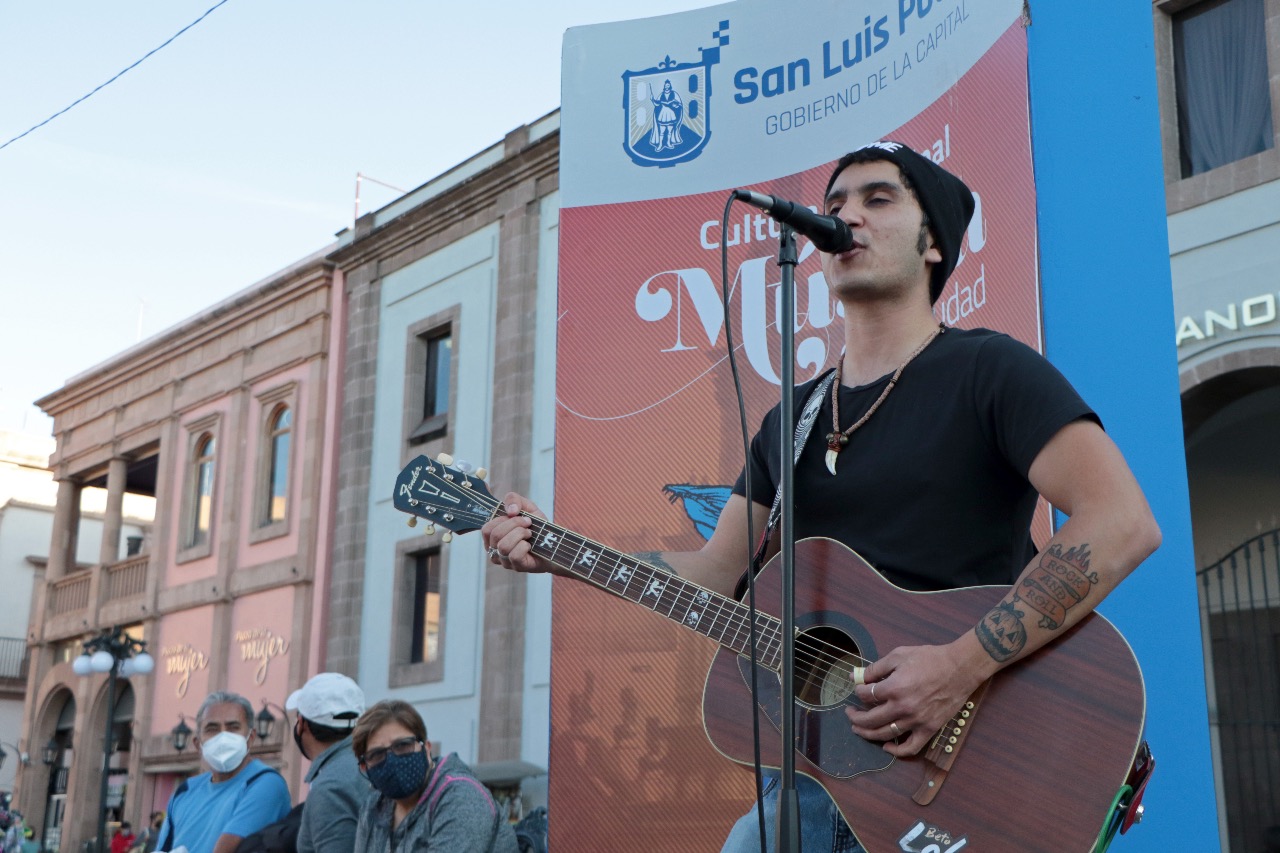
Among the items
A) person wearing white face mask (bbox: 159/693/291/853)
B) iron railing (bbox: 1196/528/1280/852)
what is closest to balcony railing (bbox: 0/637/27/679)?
iron railing (bbox: 1196/528/1280/852)

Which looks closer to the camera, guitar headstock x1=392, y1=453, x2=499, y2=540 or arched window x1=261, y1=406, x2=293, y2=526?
guitar headstock x1=392, y1=453, x2=499, y2=540

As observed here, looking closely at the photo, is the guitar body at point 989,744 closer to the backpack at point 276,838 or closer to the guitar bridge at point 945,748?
the guitar bridge at point 945,748

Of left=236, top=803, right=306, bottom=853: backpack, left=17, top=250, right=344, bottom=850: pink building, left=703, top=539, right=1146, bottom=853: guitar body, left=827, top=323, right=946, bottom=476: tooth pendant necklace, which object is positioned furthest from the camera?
left=17, top=250, right=344, bottom=850: pink building

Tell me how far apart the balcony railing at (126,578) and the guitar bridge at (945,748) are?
24.2 metres

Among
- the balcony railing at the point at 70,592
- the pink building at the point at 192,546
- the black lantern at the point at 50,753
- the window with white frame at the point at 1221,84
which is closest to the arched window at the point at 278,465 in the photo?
the pink building at the point at 192,546

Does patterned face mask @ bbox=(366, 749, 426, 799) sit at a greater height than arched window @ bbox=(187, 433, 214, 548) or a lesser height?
lesser

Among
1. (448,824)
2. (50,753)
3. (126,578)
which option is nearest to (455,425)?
(126,578)

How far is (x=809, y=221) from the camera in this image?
8.95 ft

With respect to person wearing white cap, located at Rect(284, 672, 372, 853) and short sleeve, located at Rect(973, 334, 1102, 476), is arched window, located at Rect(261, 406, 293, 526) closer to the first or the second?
person wearing white cap, located at Rect(284, 672, 372, 853)

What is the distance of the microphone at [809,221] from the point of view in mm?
2686

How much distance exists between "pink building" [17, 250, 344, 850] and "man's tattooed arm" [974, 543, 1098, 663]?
666 inches

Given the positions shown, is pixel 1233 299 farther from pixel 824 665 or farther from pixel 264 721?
pixel 264 721

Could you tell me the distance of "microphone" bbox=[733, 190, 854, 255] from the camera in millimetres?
2686

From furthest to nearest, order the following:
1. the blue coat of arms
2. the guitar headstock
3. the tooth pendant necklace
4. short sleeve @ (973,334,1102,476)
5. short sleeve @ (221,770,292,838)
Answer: short sleeve @ (221,770,292,838)
the blue coat of arms
the guitar headstock
the tooth pendant necklace
short sleeve @ (973,334,1102,476)
